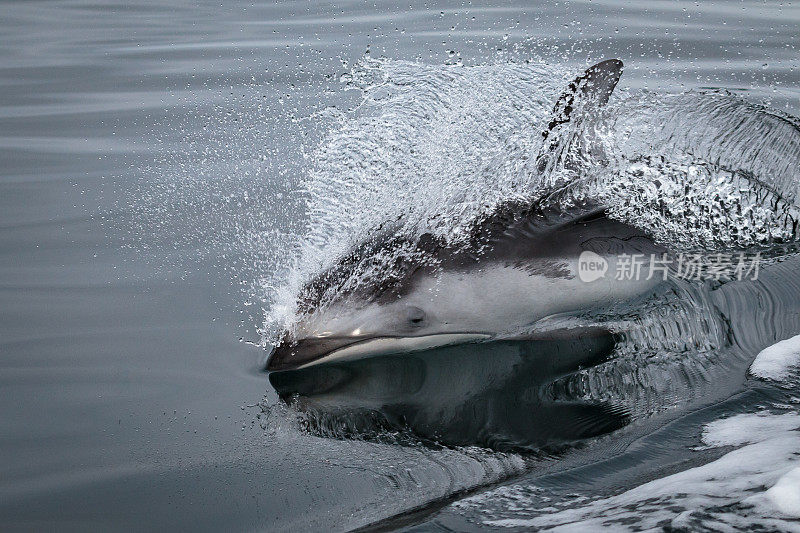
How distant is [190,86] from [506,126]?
4541 mm

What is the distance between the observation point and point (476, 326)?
534cm

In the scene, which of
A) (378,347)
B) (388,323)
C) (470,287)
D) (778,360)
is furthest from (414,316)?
(778,360)

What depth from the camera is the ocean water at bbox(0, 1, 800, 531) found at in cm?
381

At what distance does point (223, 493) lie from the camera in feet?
12.9

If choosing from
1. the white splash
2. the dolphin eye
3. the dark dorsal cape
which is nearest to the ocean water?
the white splash

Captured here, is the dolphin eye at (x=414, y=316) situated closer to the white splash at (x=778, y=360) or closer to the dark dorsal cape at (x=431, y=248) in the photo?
the dark dorsal cape at (x=431, y=248)

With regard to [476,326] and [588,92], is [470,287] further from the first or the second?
[588,92]

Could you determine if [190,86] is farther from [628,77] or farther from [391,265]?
[391,265]

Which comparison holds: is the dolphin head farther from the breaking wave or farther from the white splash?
the white splash

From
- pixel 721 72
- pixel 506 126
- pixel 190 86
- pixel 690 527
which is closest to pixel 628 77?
pixel 721 72

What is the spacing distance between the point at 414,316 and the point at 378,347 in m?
0.28

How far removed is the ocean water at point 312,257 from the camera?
3809mm

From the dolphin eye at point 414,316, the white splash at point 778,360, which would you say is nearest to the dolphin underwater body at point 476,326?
the dolphin eye at point 414,316

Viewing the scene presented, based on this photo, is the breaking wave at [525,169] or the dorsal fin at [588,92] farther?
the dorsal fin at [588,92]
